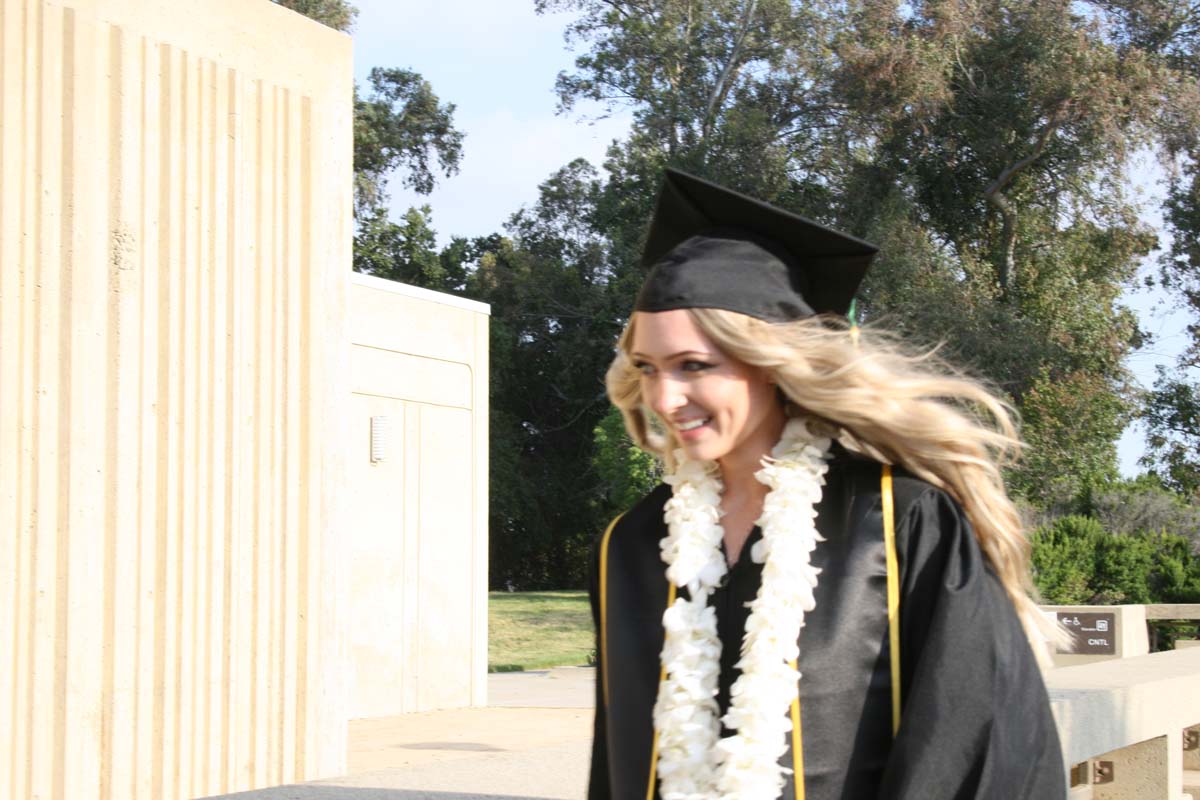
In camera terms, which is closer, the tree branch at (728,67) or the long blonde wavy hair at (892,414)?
the long blonde wavy hair at (892,414)

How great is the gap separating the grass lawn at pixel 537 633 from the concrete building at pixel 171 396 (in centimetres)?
1113

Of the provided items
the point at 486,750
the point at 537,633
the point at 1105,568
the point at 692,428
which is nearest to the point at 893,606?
the point at 692,428

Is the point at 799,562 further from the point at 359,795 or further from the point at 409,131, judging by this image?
the point at 409,131

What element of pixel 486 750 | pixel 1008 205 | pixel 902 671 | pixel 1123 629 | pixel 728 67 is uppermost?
pixel 728 67

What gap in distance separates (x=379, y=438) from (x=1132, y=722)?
8623 millimetres

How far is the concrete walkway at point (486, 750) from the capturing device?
3.60 metres

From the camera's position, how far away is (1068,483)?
23500mm

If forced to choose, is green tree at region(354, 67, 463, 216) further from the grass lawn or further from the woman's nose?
the woman's nose

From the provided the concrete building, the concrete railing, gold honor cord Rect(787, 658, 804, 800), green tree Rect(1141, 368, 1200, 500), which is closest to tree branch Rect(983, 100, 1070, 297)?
green tree Rect(1141, 368, 1200, 500)

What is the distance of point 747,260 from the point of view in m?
2.23

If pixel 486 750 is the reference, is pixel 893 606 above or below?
above

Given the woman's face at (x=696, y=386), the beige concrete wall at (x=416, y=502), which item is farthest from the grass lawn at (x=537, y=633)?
the woman's face at (x=696, y=386)

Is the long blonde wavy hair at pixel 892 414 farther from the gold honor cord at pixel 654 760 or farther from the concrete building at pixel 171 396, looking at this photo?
the concrete building at pixel 171 396

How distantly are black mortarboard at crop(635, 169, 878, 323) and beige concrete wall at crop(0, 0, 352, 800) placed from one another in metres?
4.58
